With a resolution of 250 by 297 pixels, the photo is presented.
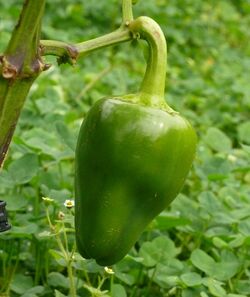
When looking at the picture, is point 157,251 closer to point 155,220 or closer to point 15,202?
point 155,220

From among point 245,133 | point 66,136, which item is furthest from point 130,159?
point 245,133

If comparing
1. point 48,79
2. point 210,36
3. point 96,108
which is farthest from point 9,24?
point 96,108

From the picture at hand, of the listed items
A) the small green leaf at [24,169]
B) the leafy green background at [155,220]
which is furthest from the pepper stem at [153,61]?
the small green leaf at [24,169]

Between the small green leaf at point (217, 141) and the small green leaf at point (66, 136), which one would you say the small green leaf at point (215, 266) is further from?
the small green leaf at point (217, 141)

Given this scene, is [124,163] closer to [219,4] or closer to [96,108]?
[96,108]

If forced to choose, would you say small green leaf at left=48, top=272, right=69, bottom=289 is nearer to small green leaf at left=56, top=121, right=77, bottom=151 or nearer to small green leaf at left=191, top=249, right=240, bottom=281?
small green leaf at left=191, top=249, right=240, bottom=281

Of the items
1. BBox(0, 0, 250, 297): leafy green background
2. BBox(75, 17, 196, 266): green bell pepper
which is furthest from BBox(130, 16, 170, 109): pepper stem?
BBox(0, 0, 250, 297): leafy green background
